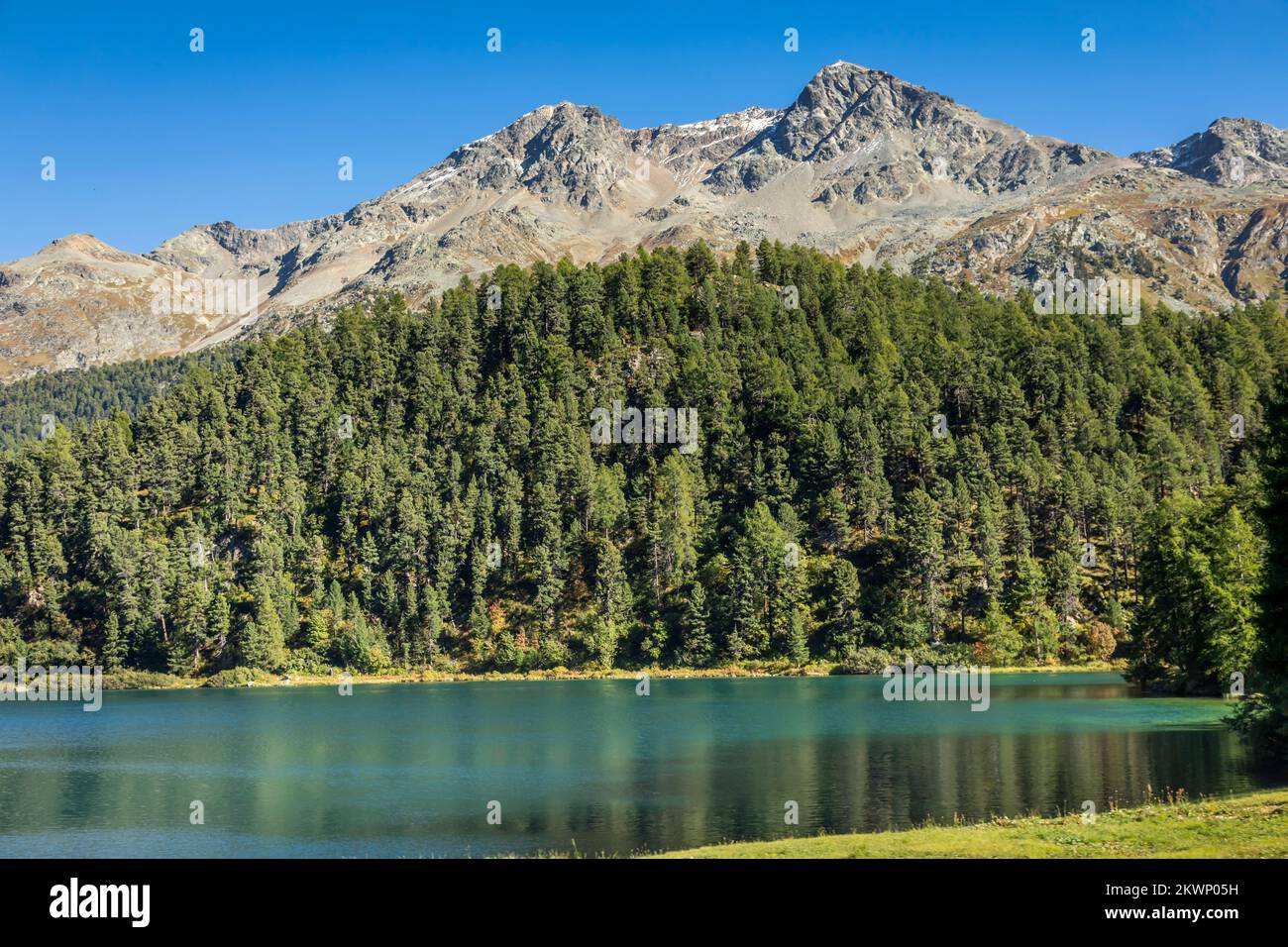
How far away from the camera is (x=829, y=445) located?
6683 inches

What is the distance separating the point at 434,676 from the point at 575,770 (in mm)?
92606

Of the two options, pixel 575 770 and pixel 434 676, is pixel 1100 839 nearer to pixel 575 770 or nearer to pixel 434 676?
pixel 575 770

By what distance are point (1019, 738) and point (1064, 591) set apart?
80.3 meters

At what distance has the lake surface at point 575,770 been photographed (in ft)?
156

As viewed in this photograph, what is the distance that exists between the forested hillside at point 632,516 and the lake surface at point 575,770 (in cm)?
4044

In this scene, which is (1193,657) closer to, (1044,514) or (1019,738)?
(1019,738)

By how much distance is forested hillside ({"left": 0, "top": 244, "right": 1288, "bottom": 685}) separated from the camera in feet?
497

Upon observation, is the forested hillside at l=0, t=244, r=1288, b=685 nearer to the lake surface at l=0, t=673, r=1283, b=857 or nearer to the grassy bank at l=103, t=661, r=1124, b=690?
the grassy bank at l=103, t=661, r=1124, b=690

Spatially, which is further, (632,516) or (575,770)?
(632,516)

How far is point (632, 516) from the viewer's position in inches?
6811

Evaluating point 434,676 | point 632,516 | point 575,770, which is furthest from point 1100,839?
point 632,516
